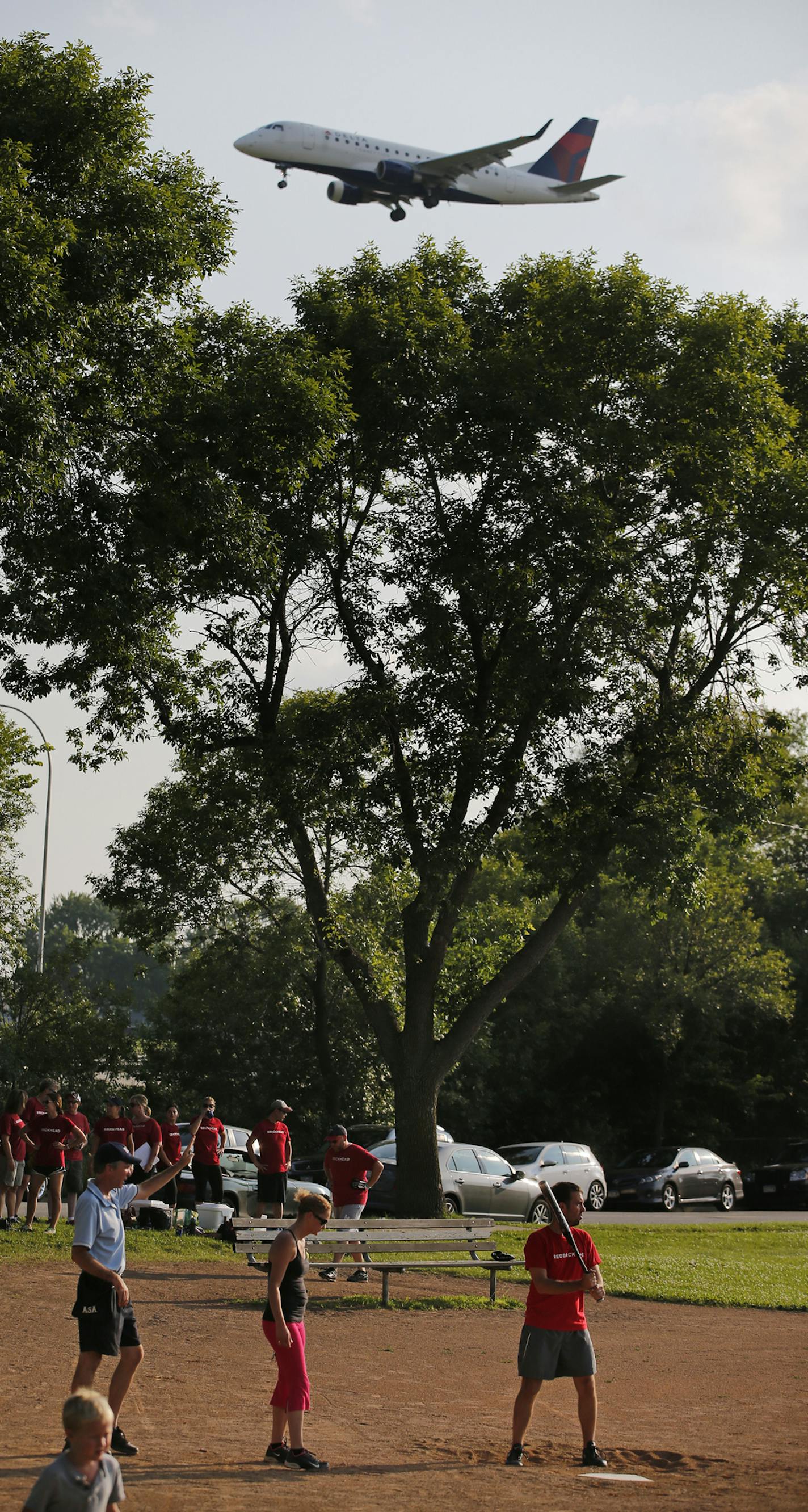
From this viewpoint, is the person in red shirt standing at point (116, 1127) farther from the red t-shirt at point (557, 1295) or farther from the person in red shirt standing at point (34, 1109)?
the red t-shirt at point (557, 1295)

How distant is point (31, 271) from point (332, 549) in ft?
27.1

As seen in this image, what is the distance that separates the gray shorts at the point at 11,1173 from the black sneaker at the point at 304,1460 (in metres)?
11.2

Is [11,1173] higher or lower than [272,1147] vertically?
lower

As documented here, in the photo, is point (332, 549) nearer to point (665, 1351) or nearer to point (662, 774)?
point (662, 774)

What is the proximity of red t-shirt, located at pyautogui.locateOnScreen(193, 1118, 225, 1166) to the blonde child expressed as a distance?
1535 cm

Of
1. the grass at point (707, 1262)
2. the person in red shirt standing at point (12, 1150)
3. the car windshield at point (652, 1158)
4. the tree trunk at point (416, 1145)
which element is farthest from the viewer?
the car windshield at point (652, 1158)

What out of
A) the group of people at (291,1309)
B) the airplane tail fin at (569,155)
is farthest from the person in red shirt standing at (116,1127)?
the airplane tail fin at (569,155)

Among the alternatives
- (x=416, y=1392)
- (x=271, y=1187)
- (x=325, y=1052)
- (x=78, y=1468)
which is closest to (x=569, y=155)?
(x=325, y=1052)

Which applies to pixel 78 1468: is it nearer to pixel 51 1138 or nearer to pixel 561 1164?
pixel 51 1138

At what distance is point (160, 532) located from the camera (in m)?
17.2

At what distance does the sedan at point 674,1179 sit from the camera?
33375 mm

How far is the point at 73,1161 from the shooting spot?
2073cm

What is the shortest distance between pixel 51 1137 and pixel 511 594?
9.33 m

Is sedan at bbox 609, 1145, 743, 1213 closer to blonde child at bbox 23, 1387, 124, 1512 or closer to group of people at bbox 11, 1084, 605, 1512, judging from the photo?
group of people at bbox 11, 1084, 605, 1512
